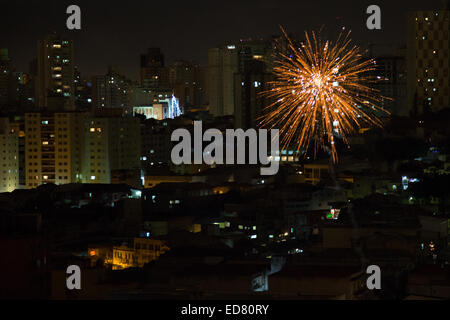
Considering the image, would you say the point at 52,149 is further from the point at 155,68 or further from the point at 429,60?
the point at 155,68

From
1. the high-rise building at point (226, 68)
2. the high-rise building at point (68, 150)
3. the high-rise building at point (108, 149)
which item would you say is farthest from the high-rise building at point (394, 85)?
the high-rise building at point (68, 150)

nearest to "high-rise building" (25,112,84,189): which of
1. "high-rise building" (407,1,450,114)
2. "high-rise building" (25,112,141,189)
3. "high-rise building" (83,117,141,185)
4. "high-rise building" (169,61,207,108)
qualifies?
"high-rise building" (25,112,141,189)

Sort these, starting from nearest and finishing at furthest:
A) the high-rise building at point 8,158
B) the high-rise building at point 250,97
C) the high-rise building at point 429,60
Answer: the high-rise building at point 8,158
the high-rise building at point 429,60
the high-rise building at point 250,97

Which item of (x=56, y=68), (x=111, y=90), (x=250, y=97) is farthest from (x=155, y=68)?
(x=250, y=97)

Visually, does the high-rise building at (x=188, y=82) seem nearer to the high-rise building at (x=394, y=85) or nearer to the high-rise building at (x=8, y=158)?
the high-rise building at (x=394, y=85)

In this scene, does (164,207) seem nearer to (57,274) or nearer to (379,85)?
(57,274)
